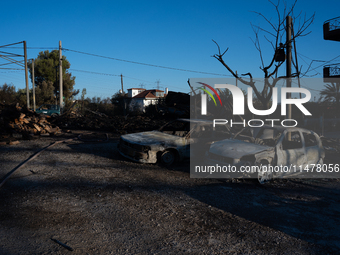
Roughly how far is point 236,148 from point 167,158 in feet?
7.37

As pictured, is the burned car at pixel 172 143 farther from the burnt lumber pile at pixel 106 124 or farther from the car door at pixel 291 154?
the burnt lumber pile at pixel 106 124

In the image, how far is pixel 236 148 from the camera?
702cm

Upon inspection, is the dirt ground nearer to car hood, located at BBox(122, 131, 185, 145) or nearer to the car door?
the car door

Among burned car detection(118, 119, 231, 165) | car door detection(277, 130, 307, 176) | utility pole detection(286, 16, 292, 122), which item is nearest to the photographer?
car door detection(277, 130, 307, 176)

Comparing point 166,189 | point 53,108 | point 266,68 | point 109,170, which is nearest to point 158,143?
point 109,170

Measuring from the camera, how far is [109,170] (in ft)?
25.0

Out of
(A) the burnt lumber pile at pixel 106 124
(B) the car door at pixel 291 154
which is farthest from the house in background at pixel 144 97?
Answer: (B) the car door at pixel 291 154

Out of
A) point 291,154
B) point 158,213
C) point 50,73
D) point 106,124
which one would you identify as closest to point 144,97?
point 50,73

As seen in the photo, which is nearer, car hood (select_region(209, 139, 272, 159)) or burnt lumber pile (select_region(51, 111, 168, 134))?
car hood (select_region(209, 139, 272, 159))

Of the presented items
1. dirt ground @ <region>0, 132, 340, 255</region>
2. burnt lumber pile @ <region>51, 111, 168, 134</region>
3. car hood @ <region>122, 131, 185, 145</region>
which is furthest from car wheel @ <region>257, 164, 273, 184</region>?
burnt lumber pile @ <region>51, 111, 168, 134</region>

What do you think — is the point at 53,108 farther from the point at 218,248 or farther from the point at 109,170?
the point at 218,248

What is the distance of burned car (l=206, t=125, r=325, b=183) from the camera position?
669cm

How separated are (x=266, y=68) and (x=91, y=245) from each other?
9817 mm

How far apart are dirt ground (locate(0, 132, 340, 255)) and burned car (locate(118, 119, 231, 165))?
500 millimetres
